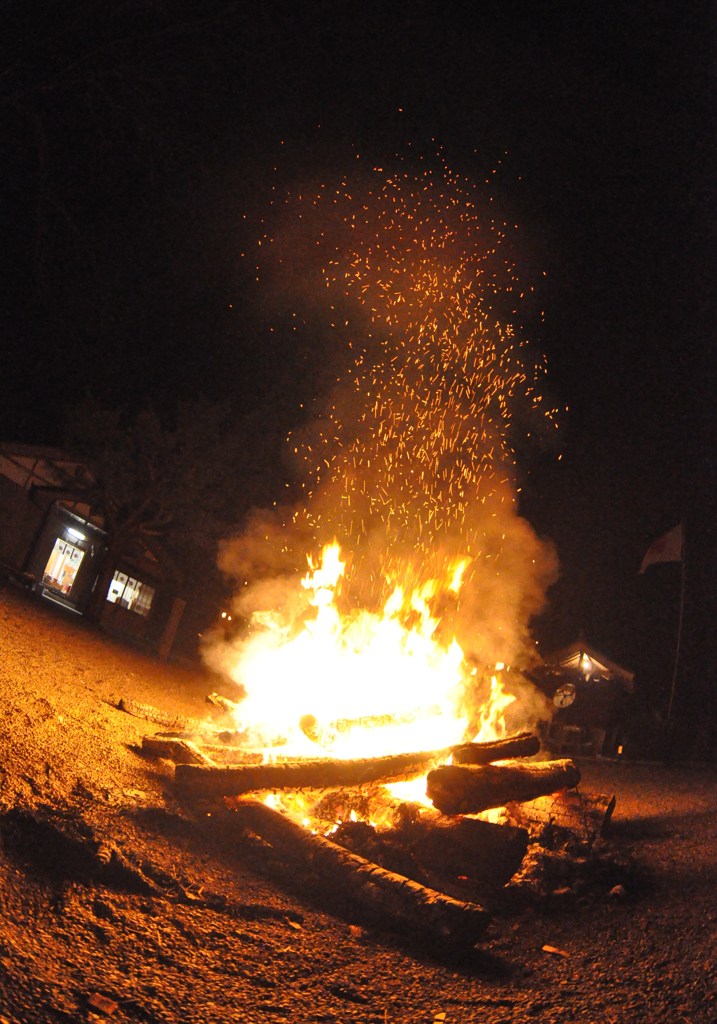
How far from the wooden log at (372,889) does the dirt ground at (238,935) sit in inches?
3.7

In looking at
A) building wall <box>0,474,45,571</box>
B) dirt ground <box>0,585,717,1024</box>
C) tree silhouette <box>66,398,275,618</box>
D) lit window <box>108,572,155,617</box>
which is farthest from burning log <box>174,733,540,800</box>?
lit window <box>108,572,155,617</box>

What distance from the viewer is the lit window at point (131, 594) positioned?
23472 mm

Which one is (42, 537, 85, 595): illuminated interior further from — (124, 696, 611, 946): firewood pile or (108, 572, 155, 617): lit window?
(124, 696, 611, 946): firewood pile

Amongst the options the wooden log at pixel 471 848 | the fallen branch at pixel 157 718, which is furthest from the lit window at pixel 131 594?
the wooden log at pixel 471 848

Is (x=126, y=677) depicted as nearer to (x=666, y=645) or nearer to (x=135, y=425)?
(x=135, y=425)

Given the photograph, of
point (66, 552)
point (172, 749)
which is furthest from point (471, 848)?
point (66, 552)

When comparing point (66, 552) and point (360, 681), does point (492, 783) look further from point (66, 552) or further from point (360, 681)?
point (66, 552)

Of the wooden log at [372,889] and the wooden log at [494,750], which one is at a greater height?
the wooden log at [494,750]

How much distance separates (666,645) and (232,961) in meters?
22.5

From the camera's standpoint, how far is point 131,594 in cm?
2458

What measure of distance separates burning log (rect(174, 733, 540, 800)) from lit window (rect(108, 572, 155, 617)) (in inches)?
728

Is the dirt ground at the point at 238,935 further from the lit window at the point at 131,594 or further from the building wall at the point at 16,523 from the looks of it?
the lit window at the point at 131,594

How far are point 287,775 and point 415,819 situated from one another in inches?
42.3

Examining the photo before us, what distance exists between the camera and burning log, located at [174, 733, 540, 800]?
17.2 feet
